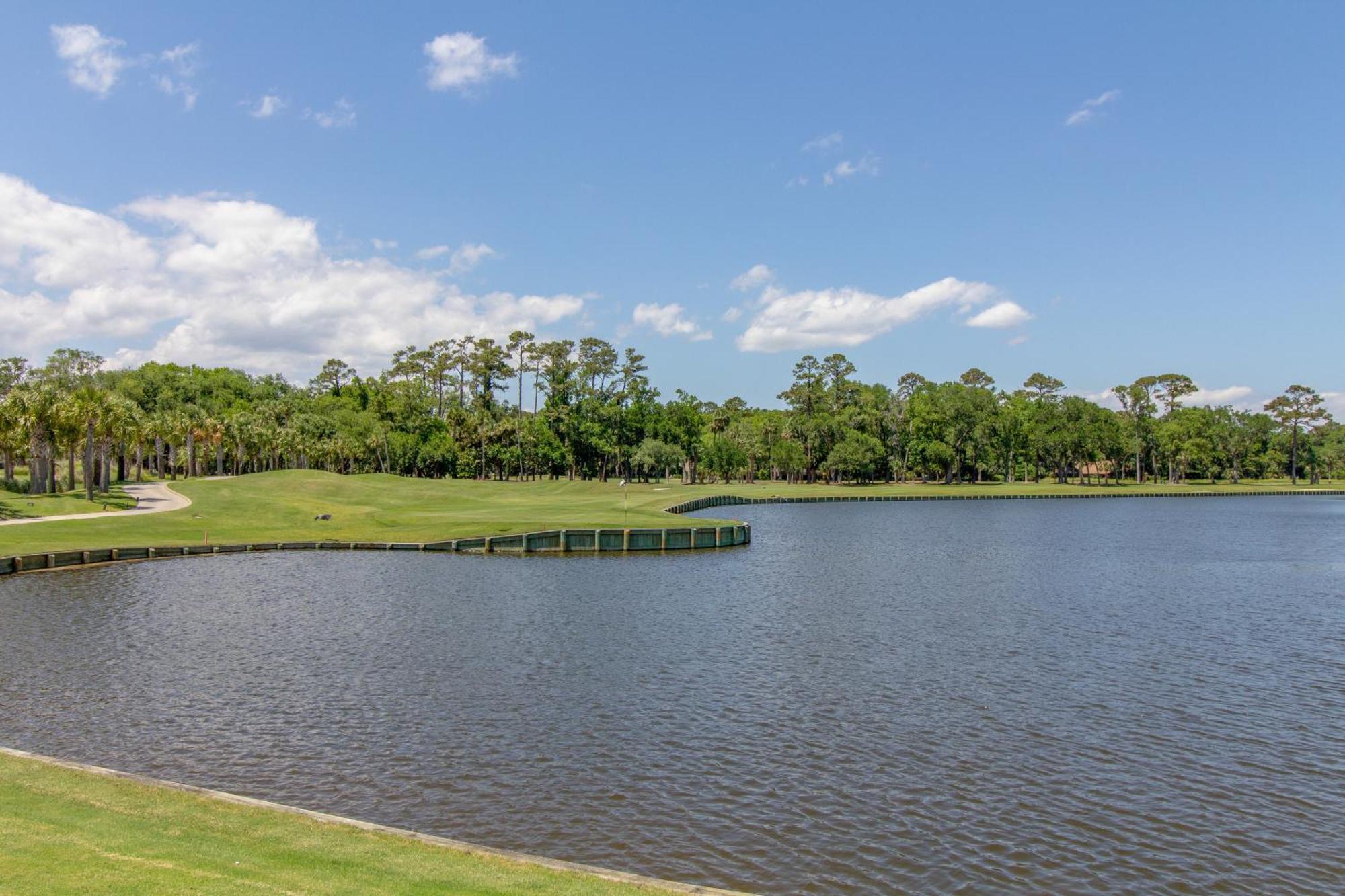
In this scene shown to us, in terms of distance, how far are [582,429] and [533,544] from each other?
90128 millimetres

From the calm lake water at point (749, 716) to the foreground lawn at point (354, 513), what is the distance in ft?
41.1

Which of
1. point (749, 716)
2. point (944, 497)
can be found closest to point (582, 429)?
point (944, 497)

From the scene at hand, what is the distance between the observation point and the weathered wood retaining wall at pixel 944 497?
113012mm

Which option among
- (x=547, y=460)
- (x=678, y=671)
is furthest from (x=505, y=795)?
(x=547, y=460)

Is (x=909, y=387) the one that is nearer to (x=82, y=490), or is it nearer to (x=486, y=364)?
(x=486, y=364)

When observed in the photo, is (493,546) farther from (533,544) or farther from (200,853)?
(200,853)

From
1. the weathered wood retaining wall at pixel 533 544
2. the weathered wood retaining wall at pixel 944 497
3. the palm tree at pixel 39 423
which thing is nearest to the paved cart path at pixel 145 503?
the palm tree at pixel 39 423

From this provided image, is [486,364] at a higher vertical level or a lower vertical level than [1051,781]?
higher

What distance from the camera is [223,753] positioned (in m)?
18.9

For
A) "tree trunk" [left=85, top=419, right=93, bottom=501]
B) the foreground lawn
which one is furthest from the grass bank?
"tree trunk" [left=85, top=419, right=93, bottom=501]

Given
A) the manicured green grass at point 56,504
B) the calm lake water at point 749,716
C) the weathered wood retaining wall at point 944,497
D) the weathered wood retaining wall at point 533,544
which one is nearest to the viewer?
the calm lake water at point 749,716

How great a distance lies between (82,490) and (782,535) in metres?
67.7

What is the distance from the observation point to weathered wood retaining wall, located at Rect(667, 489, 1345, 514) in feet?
371

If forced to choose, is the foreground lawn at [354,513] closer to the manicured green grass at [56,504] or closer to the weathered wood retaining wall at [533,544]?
the weathered wood retaining wall at [533,544]
